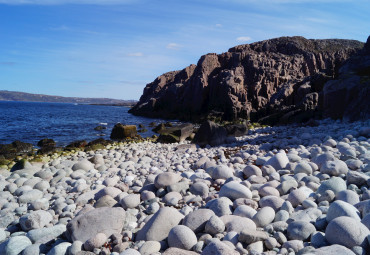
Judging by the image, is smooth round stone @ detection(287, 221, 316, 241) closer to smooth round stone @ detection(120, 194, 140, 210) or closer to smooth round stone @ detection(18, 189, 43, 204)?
smooth round stone @ detection(120, 194, 140, 210)

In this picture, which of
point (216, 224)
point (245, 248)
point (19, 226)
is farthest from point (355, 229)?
point (19, 226)

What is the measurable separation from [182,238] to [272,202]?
5.43 feet

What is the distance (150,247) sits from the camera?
136 inches

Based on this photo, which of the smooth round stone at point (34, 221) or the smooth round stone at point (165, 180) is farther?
the smooth round stone at point (165, 180)

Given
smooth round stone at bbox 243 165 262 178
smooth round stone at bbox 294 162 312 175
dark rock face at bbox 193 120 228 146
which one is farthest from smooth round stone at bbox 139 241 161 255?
dark rock face at bbox 193 120 228 146

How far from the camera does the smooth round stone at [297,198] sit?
4.40m

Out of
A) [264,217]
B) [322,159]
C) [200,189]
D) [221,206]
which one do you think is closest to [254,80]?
[322,159]

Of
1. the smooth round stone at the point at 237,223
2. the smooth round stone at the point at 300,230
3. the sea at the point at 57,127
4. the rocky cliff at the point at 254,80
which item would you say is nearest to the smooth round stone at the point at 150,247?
the smooth round stone at the point at 237,223

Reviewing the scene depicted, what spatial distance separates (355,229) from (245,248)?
120cm

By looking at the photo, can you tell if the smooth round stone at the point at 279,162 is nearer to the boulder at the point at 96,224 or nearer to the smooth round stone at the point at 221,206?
the smooth round stone at the point at 221,206

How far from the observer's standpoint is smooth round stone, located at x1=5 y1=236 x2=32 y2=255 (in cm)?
379

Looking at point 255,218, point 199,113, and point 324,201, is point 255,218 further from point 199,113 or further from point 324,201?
point 199,113

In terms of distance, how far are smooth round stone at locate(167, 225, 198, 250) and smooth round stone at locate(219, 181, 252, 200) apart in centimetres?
140

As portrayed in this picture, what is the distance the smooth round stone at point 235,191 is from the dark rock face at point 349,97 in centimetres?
1434
